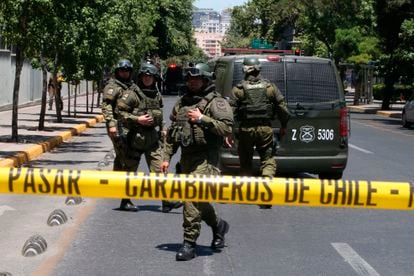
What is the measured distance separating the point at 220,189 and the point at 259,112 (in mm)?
4856

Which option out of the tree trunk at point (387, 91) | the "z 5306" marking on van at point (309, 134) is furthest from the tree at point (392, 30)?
the "z 5306" marking on van at point (309, 134)

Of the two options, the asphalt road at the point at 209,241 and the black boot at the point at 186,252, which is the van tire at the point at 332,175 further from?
the black boot at the point at 186,252

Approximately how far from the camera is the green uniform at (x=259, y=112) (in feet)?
31.4

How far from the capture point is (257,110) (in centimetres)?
955

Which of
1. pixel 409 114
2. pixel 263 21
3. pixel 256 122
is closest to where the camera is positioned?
pixel 256 122

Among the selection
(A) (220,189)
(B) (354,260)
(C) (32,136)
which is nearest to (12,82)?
(C) (32,136)

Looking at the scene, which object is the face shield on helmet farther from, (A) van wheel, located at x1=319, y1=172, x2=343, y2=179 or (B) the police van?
(A) van wheel, located at x1=319, y1=172, x2=343, y2=179

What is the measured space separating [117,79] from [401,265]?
4244 mm

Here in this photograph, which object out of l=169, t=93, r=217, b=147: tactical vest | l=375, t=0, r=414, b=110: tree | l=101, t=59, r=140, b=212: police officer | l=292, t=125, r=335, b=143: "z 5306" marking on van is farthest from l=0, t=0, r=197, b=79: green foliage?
l=375, t=0, r=414, b=110: tree

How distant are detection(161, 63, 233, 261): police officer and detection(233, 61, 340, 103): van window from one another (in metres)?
3.97

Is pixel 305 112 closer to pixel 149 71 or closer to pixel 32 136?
pixel 149 71

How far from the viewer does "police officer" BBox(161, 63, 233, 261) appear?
6938 mm

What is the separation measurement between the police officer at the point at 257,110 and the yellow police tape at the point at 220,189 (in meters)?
4.80

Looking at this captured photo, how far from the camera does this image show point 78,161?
1528cm
